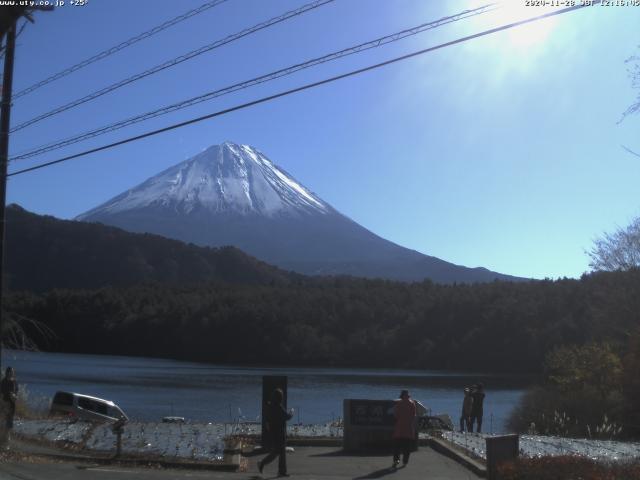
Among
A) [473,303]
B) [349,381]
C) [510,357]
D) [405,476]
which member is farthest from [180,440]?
[473,303]

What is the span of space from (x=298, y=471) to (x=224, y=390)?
135 ft

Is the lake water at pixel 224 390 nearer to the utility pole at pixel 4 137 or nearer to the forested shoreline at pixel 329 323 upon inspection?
the forested shoreline at pixel 329 323

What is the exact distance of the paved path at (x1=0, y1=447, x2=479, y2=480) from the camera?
12.6m

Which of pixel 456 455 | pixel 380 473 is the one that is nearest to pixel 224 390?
pixel 456 455

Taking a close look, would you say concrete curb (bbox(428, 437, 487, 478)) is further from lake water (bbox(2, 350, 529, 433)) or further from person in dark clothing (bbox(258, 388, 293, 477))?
lake water (bbox(2, 350, 529, 433))

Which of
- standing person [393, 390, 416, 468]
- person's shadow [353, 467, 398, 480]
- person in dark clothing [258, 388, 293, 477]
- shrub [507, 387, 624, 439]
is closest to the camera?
person in dark clothing [258, 388, 293, 477]

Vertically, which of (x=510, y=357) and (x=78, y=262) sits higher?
(x=78, y=262)

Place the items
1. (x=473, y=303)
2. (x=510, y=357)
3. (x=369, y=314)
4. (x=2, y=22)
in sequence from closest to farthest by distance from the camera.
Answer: (x=2, y=22)
(x=510, y=357)
(x=473, y=303)
(x=369, y=314)

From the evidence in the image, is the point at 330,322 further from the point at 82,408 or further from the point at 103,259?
the point at 82,408

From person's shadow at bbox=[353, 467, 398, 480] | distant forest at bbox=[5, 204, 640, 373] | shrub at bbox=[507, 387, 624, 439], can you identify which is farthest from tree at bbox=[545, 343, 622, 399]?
distant forest at bbox=[5, 204, 640, 373]

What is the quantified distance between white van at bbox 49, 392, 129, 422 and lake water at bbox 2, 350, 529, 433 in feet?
1.82

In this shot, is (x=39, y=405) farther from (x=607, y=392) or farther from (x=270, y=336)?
(x=270, y=336)

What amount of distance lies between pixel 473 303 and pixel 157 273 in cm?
7028

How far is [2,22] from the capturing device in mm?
5672
